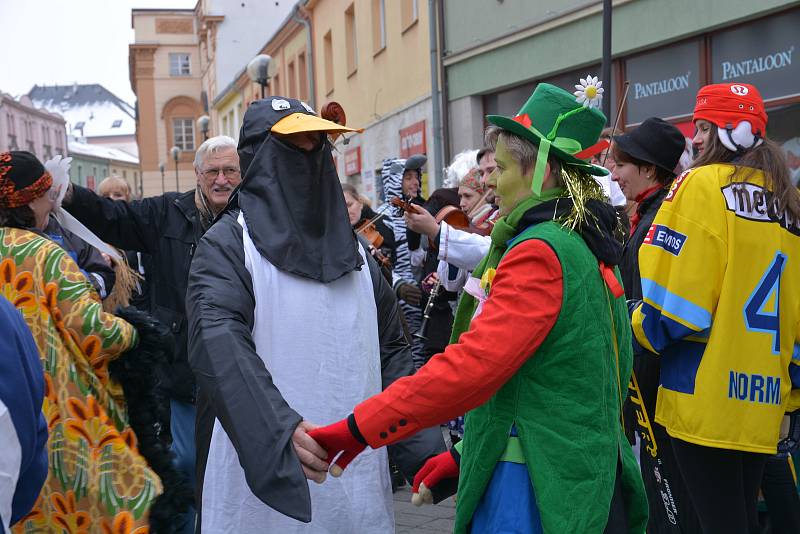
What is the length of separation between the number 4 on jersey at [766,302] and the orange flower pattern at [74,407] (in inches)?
88.8

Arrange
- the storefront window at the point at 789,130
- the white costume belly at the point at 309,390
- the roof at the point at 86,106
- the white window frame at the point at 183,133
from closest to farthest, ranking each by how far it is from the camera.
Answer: the white costume belly at the point at 309,390 < the storefront window at the point at 789,130 < the white window frame at the point at 183,133 < the roof at the point at 86,106

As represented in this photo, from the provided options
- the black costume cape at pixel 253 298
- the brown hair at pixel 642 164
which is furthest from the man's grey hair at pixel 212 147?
the brown hair at pixel 642 164

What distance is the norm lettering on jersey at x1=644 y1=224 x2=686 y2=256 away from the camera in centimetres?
365

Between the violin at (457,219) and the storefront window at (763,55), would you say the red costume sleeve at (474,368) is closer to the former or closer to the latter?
the violin at (457,219)

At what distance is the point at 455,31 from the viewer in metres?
14.9

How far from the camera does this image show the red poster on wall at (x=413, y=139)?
1647 cm

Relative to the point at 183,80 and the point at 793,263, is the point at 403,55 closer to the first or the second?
the point at 793,263

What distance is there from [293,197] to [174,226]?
181 cm

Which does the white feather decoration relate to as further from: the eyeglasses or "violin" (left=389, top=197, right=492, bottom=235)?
"violin" (left=389, top=197, right=492, bottom=235)

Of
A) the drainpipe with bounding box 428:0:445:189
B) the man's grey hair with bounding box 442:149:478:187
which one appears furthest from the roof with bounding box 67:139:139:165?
the man's grey hair with bounding box 442:149:478:187

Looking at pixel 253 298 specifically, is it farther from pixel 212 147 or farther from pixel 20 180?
pixel 212 147

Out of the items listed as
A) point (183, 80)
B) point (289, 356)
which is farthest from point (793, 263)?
point (183, 80)

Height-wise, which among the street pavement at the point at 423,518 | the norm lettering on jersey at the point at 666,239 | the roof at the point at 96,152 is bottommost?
the street pavement at the point at 423,518

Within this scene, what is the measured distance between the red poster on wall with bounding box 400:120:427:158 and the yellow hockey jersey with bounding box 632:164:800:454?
42.2 ft
